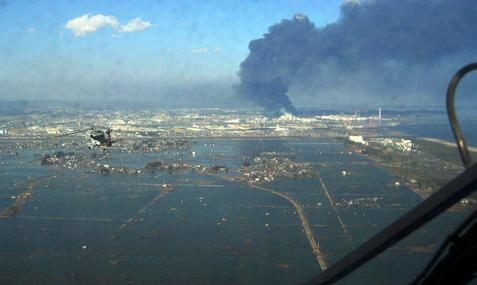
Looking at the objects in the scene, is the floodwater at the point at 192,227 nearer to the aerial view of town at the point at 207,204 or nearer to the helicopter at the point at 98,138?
the aerial view of town at the point at 207,204

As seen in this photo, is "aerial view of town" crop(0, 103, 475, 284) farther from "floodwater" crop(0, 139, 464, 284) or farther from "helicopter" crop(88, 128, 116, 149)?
"helicopter" crop(88, 128, 116, 149)

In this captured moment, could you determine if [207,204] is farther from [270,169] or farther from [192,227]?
[270,169]

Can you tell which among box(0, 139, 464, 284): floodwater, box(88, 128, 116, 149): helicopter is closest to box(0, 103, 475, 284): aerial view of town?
box(0, 139, 464, 284): floodwater

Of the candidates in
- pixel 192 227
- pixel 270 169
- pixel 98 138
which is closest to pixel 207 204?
pixel 192 227

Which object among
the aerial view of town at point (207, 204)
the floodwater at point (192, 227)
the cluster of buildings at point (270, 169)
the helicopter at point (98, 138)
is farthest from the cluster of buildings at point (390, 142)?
the helicopter at point (98, 138)

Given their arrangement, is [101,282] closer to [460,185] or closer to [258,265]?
[258,265]

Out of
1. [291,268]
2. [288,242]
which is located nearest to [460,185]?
[291,268]
